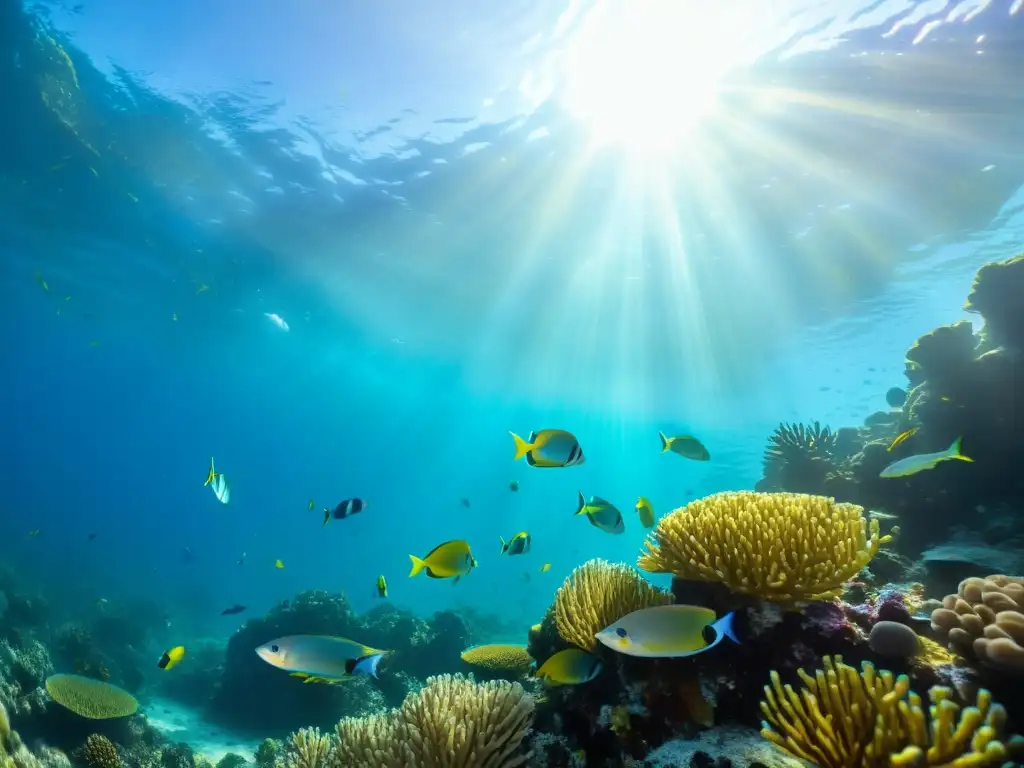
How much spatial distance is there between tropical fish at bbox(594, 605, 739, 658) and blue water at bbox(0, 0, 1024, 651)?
1109cm

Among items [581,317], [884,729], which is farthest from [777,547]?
[581,317]

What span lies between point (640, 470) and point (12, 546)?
65.4 meters

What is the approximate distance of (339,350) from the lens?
3941 centimetres

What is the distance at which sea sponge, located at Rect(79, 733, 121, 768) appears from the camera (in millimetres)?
7262

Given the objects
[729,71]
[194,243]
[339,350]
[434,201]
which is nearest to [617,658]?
[729,71]

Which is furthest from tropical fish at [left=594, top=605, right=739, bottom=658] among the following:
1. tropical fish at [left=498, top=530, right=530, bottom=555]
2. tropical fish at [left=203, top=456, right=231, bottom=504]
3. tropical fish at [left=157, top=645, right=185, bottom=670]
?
tropical fish at [left=157, top=645, right=185, bottom=670]

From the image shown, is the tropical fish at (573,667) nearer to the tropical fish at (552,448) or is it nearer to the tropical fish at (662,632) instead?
the tropical fish at (662,632)

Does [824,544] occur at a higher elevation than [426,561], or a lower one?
lower

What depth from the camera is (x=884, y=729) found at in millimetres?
2307

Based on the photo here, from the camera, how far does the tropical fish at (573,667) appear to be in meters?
3.62

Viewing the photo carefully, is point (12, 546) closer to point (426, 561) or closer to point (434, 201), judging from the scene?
point (434, 201)

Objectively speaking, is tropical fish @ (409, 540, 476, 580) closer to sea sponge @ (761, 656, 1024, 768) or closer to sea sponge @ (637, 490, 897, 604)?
sea sponge @ (637, 490, 897, 604)

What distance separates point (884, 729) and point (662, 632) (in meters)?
1.02

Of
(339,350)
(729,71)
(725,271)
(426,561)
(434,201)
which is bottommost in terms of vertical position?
(426,561)
